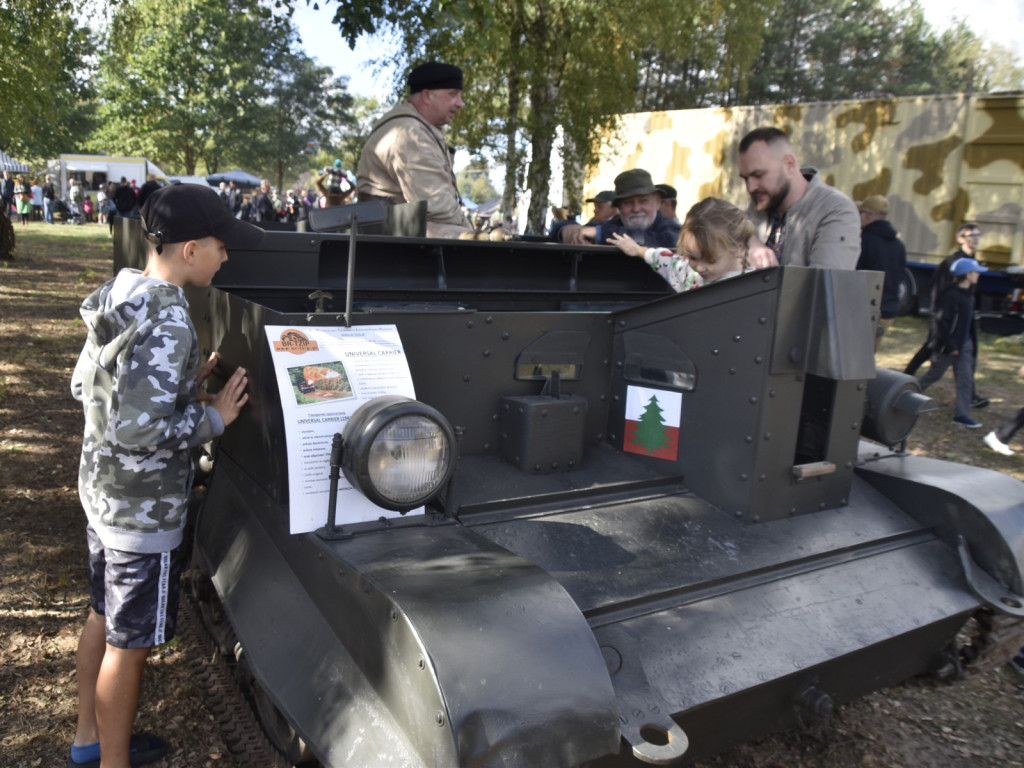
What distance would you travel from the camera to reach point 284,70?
50.5 m

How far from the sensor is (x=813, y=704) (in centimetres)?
237

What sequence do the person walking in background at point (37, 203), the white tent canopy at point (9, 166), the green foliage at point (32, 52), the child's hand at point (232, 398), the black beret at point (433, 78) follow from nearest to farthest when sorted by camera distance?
the child's hand at point (232, 398) < the black beret at point (433, 78) < the green foliage at point (32, 52) < the person walking in background at point (37, 203) < the white tent canopy at point (9, 166)

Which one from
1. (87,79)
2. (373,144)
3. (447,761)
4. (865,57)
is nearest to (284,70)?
(87,79)

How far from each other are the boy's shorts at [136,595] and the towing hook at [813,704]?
1783 millimetres

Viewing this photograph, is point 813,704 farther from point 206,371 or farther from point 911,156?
point 911,156

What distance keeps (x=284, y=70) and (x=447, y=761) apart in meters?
53.9

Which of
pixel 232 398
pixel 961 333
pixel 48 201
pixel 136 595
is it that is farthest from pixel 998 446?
pixel 48 201

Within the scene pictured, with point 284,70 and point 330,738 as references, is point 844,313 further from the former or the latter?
point 284,70

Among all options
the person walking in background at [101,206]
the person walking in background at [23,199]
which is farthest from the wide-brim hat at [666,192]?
the person walking in background at [23,199]

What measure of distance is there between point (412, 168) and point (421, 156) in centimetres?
7

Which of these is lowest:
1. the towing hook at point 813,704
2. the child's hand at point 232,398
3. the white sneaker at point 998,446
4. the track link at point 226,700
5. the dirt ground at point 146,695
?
the dirt ground at point 146,695

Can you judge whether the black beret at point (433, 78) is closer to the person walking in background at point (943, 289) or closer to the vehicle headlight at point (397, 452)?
the vehicle headlight at point (397, 452)

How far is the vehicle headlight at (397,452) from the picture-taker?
210 cm

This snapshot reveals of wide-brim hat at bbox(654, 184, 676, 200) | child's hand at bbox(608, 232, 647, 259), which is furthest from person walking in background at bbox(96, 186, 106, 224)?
child's hand at bbox(608, 232, 647, 259)
